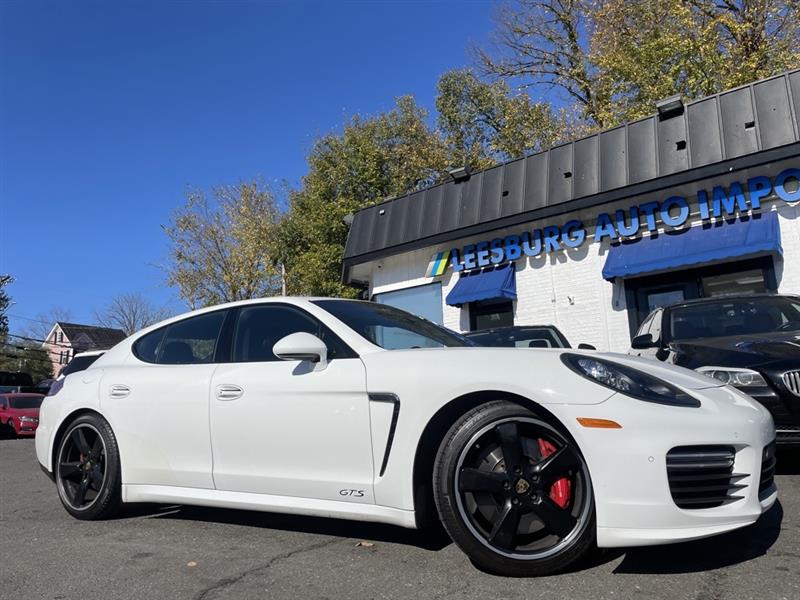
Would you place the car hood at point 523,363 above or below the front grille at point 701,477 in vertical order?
above

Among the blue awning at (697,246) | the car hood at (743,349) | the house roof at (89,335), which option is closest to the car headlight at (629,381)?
the car hood at (743,349)

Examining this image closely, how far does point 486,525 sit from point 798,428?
2.77 meters

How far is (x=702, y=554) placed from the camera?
2799 millimetres

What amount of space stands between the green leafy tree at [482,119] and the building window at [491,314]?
34.7 ft

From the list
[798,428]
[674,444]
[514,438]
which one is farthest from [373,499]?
[798,428]

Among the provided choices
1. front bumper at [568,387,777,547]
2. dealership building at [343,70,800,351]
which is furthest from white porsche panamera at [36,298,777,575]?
dealership building at [343,70,800,351]

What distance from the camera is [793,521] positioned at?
329 centimetres

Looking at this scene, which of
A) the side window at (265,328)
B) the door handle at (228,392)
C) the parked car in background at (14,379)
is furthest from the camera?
the parked car in background at (14,379)

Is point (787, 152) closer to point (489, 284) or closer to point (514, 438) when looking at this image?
point (489, 284)

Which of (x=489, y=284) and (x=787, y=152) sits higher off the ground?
(x=787, y=152)

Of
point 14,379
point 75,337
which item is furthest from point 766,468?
point 75,337

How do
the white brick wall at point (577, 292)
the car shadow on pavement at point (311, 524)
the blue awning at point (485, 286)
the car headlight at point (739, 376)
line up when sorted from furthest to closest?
1. the blue awning at point (485, 286)
2. the white brick wall at point (577, 292)
3. the car headlight at point (739, 376)
4. the car shadow on pavement at point (311, 524)

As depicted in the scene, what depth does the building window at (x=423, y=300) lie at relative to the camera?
14031mm

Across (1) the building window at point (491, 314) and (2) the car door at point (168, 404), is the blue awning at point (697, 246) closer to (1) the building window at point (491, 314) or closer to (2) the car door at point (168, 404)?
(1) the building window at point (491, 314)
